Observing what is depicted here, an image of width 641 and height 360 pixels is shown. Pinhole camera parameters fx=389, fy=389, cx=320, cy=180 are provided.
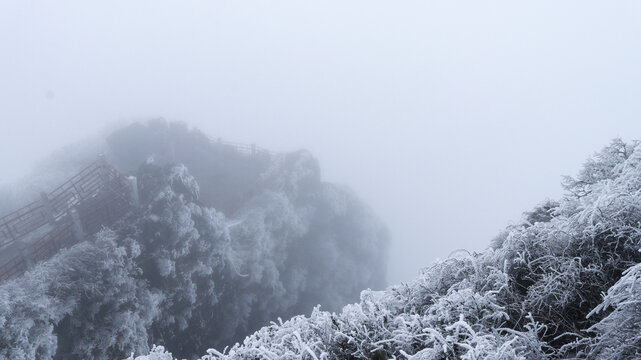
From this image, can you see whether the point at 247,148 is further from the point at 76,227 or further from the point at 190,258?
the point at 76,227

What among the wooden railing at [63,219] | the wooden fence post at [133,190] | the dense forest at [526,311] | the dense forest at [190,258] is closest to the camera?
the dense forest at [526,311]

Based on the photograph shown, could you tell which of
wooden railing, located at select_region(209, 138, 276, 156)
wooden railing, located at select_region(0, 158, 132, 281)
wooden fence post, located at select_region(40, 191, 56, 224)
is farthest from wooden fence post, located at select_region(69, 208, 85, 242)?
wooden railing, located at select_region(209, 138, 276, 156)

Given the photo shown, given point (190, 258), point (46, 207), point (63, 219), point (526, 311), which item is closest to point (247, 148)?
point (190, 258)

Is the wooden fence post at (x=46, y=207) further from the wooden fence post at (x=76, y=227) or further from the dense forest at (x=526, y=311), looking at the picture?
the dense forest at (x=526, y=311)

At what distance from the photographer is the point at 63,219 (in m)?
17.9

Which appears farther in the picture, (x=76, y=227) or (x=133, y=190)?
(x=133, y=190)

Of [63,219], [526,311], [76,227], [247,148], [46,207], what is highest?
[46,207]

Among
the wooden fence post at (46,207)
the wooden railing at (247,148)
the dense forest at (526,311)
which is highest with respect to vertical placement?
the wooden fence post at (46,207)

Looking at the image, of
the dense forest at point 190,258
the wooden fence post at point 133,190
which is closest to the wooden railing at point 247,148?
the dense forest at point 190,258

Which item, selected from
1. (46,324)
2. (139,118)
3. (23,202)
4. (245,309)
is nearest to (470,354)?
(46,324)

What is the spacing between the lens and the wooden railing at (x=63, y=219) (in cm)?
1592

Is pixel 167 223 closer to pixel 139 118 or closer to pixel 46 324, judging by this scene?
pixel 46 324

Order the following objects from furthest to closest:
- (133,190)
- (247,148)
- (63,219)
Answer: (247,148)
(133,190)
(63,219)

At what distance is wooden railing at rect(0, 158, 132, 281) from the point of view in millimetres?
15922
